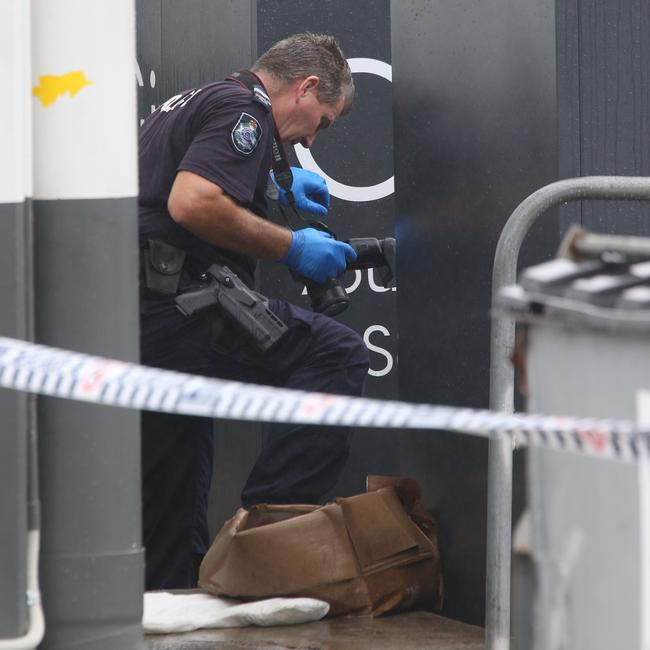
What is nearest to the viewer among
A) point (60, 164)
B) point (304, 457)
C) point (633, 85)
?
point (60, 164)

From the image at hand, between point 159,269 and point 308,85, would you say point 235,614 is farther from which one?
point 308,85

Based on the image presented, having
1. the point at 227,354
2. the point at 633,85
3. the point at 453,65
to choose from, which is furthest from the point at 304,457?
the point at 633,85

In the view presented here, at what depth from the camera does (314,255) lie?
4.22 m

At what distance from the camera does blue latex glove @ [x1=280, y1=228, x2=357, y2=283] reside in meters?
4.22

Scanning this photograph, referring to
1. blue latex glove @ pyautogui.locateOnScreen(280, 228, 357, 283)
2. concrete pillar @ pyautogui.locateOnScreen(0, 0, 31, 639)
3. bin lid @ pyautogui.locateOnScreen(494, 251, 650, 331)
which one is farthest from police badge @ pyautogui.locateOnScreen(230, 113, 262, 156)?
bin lid @ pyautogui.locateOnScreen(494, 251, 650, 331)

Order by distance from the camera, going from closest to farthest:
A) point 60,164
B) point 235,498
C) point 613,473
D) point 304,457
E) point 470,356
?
point 613,473 → point 60,164 → point 470,356 → point 304,457 → point 235,498

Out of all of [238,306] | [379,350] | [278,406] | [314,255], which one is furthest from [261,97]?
[278,406]

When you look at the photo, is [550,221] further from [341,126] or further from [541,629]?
[341,126]

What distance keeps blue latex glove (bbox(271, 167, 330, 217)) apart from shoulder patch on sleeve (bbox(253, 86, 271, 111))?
525 mm

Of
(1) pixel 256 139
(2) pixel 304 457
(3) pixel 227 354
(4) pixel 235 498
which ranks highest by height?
(1) pixel 256 139

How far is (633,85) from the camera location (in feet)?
9.77

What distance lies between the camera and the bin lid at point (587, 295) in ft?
4.79

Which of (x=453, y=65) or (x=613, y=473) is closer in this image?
(x=613, y=473)

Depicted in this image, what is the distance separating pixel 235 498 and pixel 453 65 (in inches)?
85.4
